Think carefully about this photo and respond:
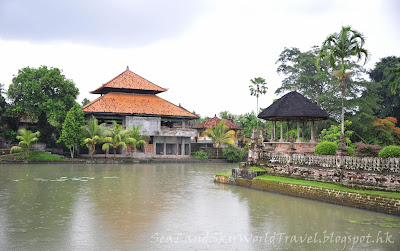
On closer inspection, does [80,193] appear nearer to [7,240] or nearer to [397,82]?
[7,240]

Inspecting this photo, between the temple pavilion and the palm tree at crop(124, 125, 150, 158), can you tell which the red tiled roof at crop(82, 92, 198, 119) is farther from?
the palm tree at crop(124, 125, 150, 158)

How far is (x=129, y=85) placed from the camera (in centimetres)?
4534

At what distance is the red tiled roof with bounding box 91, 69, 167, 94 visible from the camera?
44.7m

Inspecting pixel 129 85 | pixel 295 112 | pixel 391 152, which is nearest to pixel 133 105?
pixel 129 85

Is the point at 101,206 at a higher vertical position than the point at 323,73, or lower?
lower

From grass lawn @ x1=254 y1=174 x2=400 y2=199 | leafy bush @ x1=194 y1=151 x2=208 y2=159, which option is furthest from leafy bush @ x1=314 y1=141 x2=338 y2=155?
leafy bush @ x1=194 y1=151 x2=208 y2=159

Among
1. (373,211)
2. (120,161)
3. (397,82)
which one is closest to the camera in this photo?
(373,211)

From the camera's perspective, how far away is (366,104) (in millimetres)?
41781

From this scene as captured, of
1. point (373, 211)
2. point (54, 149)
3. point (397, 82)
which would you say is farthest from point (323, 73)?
point (373, 211)

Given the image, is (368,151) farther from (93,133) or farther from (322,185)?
(93,133)

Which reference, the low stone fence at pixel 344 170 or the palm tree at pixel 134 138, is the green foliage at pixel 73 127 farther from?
the low stone fence at pixel 344 170

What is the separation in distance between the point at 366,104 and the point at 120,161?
25029 millimetres

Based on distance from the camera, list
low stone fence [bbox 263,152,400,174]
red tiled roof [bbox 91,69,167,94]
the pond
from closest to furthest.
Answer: the pond, low stone fence [bbox 263,152,400,174], red tiled roof [bbox 91,69,167,94]

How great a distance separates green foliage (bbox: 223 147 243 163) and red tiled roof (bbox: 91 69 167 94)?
9.96 meters
